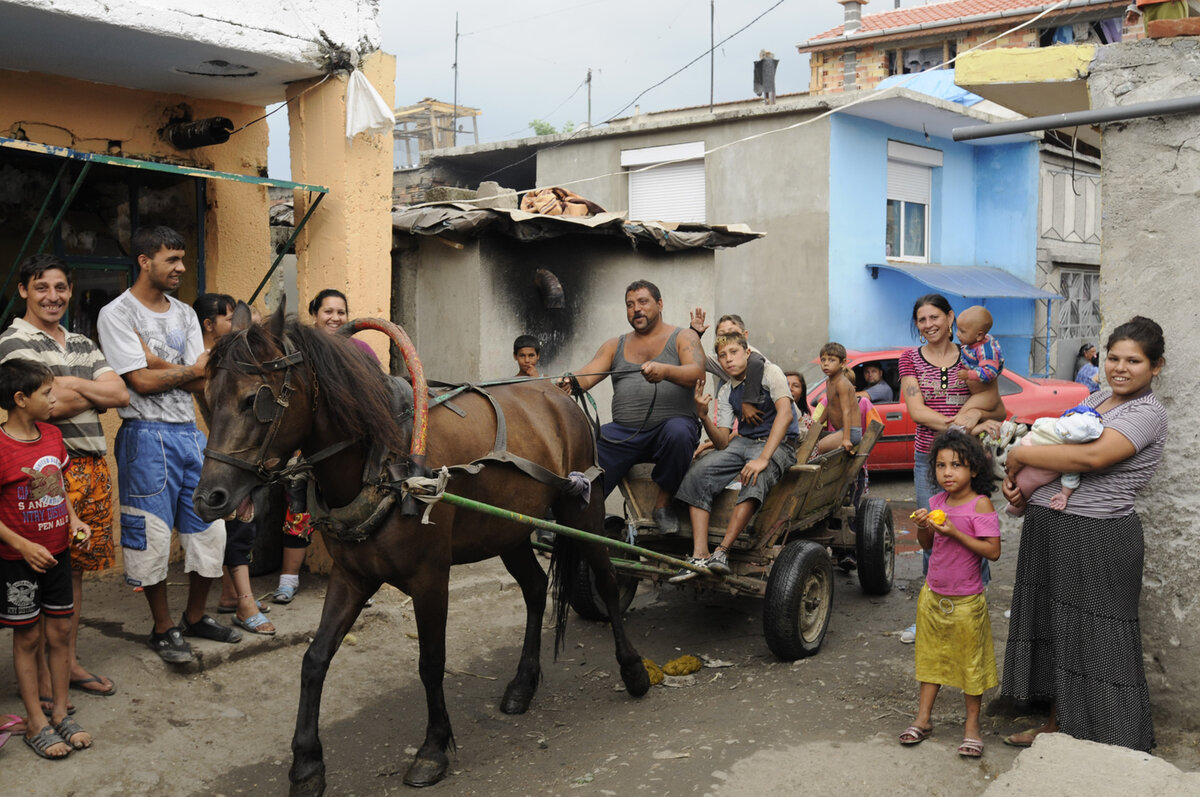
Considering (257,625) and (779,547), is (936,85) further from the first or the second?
(257,625)

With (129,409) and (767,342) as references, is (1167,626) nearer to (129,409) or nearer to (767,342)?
(129,409)

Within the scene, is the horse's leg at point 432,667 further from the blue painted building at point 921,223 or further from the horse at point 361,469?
the blue painted building at point 921,223

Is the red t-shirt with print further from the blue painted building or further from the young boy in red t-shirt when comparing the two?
the blue painted building

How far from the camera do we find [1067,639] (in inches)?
158

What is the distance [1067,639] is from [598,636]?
9.96ft

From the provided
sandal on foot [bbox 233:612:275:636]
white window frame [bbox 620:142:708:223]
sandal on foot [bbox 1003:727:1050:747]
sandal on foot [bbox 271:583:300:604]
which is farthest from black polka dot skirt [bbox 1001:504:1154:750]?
white window frame [bbox 620:142:708:223]

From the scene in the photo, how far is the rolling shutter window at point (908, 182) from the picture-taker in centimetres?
1677

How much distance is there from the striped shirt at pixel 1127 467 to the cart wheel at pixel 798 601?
5.76 feet

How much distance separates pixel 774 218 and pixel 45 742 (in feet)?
43.0

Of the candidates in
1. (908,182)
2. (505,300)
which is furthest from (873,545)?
(908,182)

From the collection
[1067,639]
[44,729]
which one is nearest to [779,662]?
[1067,639]

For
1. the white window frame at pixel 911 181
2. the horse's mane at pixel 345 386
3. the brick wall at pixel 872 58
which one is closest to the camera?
the horse's mane at pixel 345 386

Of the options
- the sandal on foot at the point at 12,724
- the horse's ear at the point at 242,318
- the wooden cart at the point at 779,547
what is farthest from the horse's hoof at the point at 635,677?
the sandal on foot at the point at 12,724

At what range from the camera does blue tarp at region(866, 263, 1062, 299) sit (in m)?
16.0
